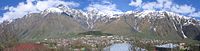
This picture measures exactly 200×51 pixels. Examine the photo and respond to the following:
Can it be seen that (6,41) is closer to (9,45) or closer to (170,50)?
(9,45)

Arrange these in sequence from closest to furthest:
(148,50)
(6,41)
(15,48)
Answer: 1. (15,48)
2. (6,41)
3. (148,50)

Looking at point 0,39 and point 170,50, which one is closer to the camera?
point 0,39

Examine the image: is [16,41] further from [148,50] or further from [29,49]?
[148,50]

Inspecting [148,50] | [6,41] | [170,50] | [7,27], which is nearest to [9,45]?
[6,41]

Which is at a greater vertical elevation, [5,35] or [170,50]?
[5,35]

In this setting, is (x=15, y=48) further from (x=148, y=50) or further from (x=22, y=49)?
(x=148, y=50)

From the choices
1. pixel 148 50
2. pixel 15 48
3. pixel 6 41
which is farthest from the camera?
pixel 148 50

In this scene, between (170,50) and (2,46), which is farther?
(170,50)

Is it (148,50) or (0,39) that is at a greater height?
(0,39)

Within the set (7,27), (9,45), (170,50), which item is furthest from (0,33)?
(170,50)
